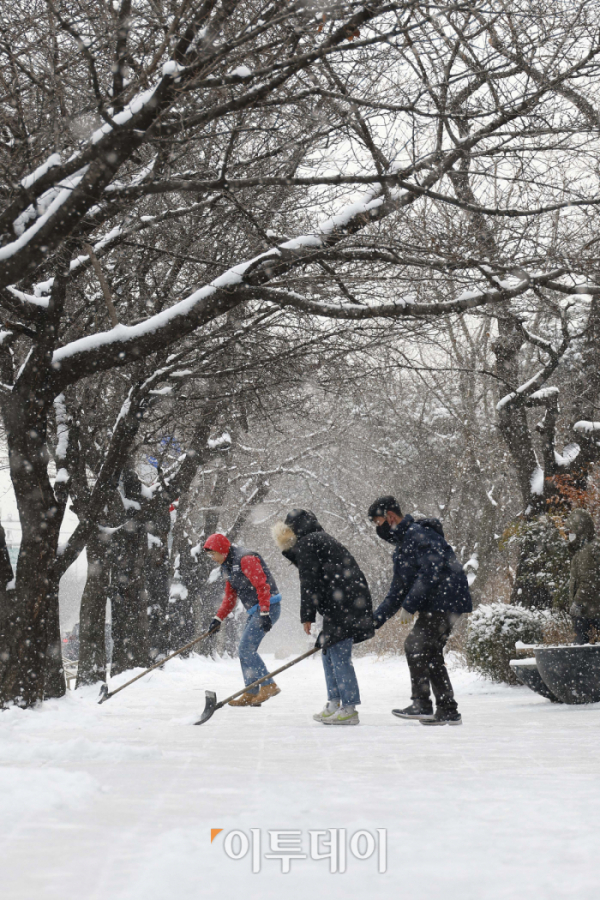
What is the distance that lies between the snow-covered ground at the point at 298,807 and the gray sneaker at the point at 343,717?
0.23m

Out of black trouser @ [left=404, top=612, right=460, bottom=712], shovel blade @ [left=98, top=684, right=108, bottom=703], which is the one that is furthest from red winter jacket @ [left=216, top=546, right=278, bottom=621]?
black trouser @ [left=404, top=612, right=460, bottom=712]

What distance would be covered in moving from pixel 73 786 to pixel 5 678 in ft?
13.4

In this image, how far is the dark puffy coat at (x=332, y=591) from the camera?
7.16m

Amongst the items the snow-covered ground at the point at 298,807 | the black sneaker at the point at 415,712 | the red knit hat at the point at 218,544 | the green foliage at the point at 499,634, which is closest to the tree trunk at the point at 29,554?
the snow-covered ground at the point at 298,807

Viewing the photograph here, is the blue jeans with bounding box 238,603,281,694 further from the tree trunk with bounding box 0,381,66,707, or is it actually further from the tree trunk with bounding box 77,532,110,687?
the tree trunk with bounding box 77,532,110,687

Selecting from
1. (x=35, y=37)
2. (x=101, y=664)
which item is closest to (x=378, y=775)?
(x=35, y=37)

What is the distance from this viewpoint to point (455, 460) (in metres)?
25.0

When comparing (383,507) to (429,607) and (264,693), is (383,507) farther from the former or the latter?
(264,693)

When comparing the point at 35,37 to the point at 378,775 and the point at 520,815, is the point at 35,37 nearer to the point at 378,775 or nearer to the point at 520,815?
the point at 378,775

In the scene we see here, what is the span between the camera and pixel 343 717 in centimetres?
705

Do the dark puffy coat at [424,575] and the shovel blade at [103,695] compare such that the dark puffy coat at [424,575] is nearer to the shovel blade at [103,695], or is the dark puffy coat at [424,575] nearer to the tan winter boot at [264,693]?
the tan winter boot at [264,693]

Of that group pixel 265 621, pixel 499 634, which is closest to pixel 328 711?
pixel 265 621

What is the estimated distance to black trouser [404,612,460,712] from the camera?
6.84 metres

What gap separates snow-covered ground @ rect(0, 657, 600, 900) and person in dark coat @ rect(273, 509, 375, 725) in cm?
47
